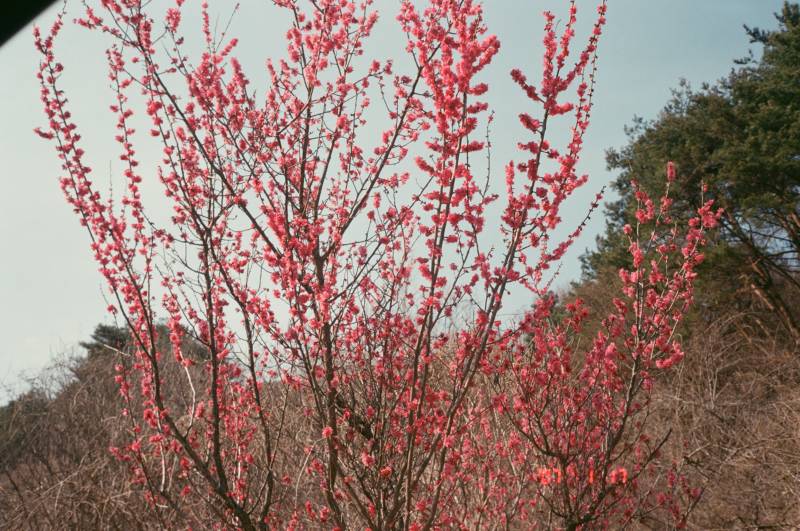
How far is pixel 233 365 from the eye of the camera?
441 cm

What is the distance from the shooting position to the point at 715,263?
53.9 feet

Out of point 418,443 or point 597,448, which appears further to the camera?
point 597,448

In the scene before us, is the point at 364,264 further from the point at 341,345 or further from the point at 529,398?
the point at 529,398

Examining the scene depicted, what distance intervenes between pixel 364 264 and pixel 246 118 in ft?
3.77

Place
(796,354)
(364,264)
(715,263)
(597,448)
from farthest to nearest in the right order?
(715,263) → (796,354) → (597,448) → (364,264)

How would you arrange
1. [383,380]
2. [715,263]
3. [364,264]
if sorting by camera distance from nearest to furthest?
[383,380] < [364,264] < [715,263]

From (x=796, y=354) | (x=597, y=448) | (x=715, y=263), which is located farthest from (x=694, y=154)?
(x=597, y=448)

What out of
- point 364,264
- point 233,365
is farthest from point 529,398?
point 233,365

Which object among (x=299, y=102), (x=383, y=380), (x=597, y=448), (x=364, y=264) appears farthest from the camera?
(x=597, y=448)

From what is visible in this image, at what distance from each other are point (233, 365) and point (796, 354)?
566 inches

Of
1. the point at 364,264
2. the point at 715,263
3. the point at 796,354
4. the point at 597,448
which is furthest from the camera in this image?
the point at 715,263

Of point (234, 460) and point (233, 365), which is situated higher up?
point (233, 365)

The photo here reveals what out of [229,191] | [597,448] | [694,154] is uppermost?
[694,154]

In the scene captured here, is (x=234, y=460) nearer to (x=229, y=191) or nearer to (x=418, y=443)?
(x=418, y=443)
